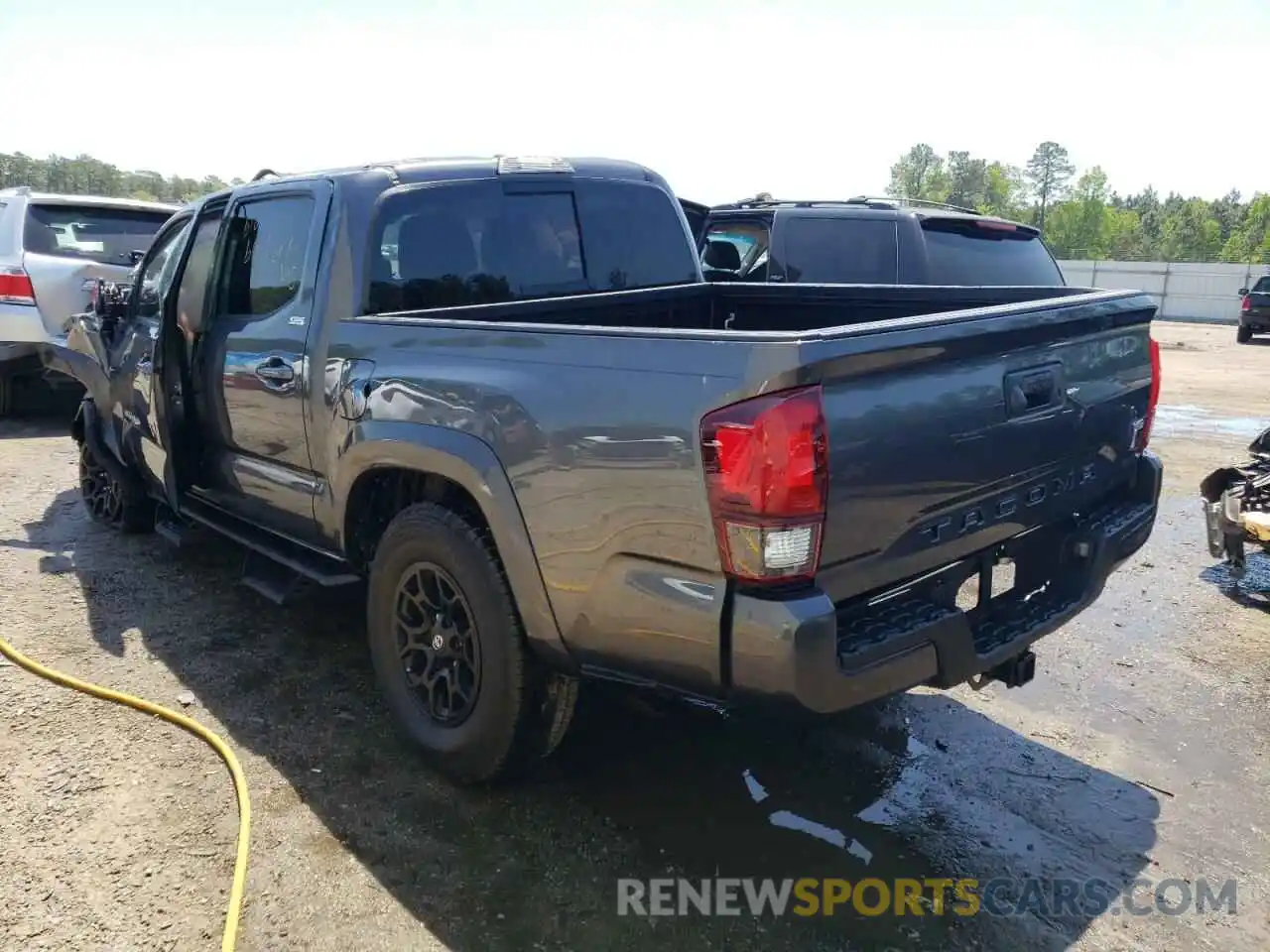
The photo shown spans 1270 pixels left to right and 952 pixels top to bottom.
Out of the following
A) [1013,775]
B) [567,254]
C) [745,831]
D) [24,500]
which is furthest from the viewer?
[24,500]

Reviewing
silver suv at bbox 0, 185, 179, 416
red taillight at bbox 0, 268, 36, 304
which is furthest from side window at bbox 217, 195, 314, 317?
red taillight at bbox 0, 268, 36, 304

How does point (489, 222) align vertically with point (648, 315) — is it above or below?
above

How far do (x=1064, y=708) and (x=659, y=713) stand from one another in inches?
63.3

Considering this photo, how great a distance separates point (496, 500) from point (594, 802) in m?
1.09

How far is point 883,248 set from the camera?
22.1ft

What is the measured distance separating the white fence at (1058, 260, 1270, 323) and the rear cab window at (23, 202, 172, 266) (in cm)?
3232

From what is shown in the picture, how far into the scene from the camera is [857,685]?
229 centimetres

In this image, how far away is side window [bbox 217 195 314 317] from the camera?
3.77 meters

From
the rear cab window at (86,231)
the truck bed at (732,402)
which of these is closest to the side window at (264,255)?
the truck bed at (732,402)

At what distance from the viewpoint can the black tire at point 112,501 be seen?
5.61 meters

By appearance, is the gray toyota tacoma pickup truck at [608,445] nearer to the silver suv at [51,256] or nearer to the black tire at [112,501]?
the black tire at [112,501]

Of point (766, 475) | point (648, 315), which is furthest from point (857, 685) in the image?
point (648, 315)

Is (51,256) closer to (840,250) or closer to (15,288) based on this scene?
(15,288)

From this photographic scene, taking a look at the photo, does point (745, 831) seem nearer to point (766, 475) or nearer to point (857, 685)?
point (857, 685)
